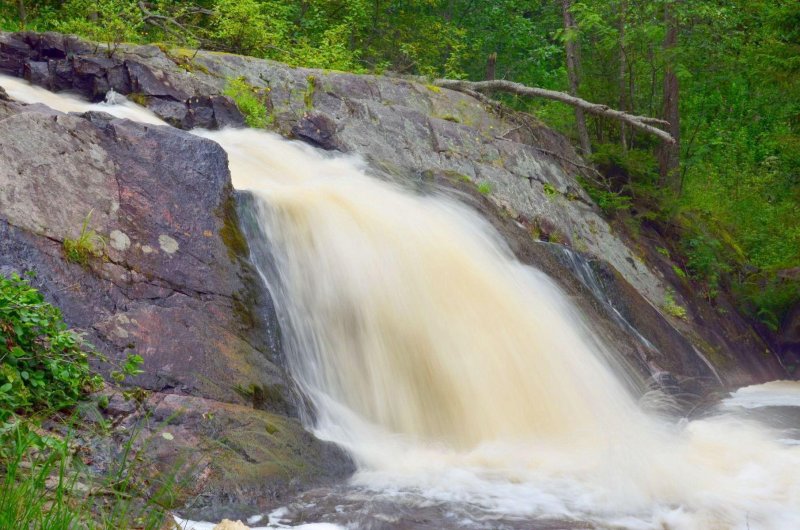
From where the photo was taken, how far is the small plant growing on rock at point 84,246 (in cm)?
538

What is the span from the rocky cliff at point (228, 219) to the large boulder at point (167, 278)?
0.01 meters

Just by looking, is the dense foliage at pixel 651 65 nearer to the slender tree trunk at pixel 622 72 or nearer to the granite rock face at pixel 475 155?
the slender tree trunk at pixel 622 72

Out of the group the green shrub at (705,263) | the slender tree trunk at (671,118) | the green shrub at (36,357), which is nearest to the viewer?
the green shrub at (36,357)

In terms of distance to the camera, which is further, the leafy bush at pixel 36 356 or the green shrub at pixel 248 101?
the green shrub at pixel 248 101

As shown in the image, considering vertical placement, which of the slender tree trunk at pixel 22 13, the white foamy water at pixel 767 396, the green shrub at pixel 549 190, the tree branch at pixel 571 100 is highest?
the tree branch at pixel 571 100

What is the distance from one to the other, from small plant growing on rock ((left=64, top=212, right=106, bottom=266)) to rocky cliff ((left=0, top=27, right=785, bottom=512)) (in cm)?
6

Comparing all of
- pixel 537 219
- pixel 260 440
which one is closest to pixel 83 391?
pixel 260 440

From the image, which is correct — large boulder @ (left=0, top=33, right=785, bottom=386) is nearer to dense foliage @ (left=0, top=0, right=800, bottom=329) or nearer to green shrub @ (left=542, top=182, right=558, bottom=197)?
green shrub @ (left=542, top=182, right=558, bottom=197)

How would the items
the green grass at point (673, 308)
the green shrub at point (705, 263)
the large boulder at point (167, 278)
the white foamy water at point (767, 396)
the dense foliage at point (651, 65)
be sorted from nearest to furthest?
the large boulder at point (167, 278)
the white foamy water at point (767, 396)
the green grass at point (673, 308)
the dense foliage at point (651, 65)
the green shrub at point (705, 263)

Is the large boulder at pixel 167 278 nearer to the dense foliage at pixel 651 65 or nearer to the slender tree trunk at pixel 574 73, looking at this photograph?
the dense foliage at pixel 651 65

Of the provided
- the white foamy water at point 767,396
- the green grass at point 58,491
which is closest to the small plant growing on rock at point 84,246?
the green grass at point 58,491

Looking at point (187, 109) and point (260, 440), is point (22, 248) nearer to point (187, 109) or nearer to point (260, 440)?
point (260, 440)

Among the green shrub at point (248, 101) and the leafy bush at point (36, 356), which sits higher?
the green shrub at point (248, 101)

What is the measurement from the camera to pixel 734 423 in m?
8.24
